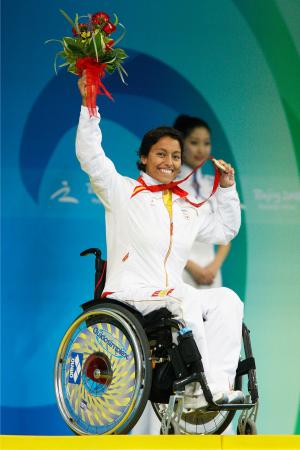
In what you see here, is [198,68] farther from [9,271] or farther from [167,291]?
[167,291]

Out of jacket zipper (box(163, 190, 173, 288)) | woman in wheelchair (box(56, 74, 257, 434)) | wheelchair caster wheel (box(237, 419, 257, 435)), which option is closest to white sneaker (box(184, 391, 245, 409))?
woman in wheelchair (box(56, 74, 257, 434))

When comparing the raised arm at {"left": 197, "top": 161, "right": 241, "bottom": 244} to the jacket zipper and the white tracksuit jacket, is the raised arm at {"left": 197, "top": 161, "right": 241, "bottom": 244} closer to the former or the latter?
the white tracksuit jacket

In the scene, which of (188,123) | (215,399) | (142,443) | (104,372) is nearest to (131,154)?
(188,123)

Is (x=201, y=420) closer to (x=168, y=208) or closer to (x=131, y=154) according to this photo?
(x=168, y=208)

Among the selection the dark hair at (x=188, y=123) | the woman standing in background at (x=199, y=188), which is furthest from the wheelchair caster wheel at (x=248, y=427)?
the dark hair at (x=188, y=123)

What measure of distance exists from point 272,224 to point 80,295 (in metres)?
1.12

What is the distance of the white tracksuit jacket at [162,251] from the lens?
3896mm

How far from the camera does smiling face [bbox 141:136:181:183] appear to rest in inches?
170

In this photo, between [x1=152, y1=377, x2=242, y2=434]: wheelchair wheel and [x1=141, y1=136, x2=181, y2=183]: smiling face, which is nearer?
[x1=152, y1=377, x2=242, y2=434]: wheelchair wheel

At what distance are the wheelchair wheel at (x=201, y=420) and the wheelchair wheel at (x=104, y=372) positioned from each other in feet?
1.36

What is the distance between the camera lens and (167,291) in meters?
3.93

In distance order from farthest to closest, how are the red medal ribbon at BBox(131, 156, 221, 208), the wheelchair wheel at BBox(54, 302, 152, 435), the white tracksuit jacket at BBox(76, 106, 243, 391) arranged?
the red medal ribbon at BBox(131, 156, 221, 208) < the white tracksuit jacket at BBox(76, 106, 243, 391) < the wheelchair wheel at BBox(54, 302, 152, 435)

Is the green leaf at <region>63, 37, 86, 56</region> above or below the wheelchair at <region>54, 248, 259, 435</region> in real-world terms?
above

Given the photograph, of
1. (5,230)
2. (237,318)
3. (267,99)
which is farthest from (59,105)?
(237,318)
